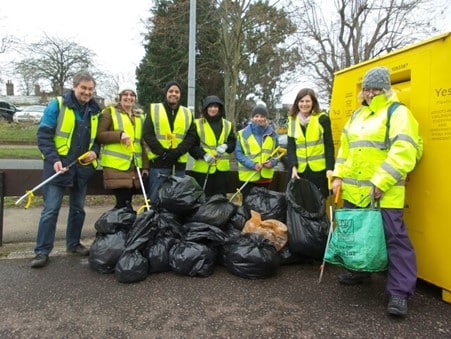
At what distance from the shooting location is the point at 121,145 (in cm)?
385

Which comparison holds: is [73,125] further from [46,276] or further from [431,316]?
Answer: [431,316]

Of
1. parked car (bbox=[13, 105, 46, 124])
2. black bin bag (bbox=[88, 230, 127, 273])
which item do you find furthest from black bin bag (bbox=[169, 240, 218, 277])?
parked car (bbox=[13, 105, 46, 124])

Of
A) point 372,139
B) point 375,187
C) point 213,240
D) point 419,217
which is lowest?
point 213,240

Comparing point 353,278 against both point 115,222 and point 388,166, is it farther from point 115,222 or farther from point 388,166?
point 115,222

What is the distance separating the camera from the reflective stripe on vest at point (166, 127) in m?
4.04

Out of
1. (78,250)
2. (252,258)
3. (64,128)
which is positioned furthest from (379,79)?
(78,250)

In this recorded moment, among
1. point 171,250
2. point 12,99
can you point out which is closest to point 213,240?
point 171,250

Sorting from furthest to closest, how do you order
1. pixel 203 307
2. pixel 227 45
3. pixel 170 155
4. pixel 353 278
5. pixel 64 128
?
pixel 227 45, pixel 170 155, pixel 64 128, pixel 353 278, pixel 203 307

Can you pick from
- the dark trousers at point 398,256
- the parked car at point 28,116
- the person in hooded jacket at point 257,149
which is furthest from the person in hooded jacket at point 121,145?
the parked car at point 28,116

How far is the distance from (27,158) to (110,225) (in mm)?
9250

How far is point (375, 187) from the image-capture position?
106 inches

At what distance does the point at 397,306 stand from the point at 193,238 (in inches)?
67.1

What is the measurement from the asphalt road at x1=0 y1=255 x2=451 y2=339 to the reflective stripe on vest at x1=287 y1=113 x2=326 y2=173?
1.04 metres

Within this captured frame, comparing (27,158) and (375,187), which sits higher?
(375,187)
